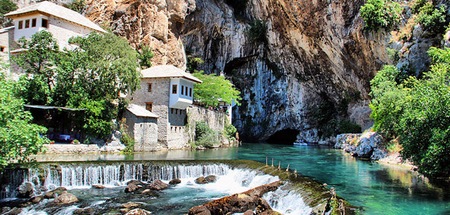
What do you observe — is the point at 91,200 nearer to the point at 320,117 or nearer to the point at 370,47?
the point at 370,47

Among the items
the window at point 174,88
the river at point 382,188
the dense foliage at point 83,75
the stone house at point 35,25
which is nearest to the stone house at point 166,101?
the window at point 174,88

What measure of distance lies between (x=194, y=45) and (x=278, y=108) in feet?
48.7

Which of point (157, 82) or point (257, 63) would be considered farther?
point (257, 63)

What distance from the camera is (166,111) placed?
30141 millimetres

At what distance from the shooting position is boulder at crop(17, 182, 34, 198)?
14.7 m

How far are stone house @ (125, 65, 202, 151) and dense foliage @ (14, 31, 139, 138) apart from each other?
12.3ft

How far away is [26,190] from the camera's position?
581 inches

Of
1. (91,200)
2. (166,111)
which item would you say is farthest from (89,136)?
(91,200)

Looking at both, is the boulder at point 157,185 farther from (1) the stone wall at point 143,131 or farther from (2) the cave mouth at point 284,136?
(2) the cave mouth at point 284,136

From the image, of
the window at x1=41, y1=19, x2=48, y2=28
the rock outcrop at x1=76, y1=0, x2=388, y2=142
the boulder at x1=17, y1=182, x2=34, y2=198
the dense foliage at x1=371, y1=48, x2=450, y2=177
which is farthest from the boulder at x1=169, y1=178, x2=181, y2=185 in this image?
the rock outcrop at x1=76, y1=0, x2=388, y2=142

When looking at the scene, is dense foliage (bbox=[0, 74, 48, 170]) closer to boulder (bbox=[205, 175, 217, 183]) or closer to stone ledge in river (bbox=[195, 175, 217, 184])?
stone ledge in river (bbox=[195, 175, 217, 184])

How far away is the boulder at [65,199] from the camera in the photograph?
1362cm

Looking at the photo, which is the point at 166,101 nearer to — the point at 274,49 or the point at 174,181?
the point at 174,181

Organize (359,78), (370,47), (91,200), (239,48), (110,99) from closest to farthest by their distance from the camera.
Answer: (91,200) → (110,99) → (370,47) → (359,78) → (239,48)
